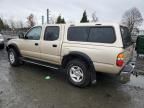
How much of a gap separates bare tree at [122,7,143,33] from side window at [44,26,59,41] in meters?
43.8

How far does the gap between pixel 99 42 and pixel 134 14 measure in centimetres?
4892

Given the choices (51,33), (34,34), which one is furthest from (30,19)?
(51,33)

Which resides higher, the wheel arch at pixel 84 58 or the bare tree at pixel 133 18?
the bare tree at pixel 133 18

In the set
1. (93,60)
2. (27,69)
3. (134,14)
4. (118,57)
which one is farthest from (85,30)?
(134,14)

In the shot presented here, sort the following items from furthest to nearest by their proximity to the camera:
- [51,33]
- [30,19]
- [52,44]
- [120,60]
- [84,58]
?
[30,19] → [51,33] → [52,44] → [84,58] → [120,60]

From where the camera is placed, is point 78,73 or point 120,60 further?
point 78,73

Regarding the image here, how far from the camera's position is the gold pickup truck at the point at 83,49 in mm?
4086

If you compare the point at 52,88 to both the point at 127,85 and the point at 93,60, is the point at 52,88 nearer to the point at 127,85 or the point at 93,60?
the point at 93,60

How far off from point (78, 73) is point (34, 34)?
2.48 meters

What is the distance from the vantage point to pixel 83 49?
4.52 meters

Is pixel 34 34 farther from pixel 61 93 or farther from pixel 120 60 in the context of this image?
pixel 120 60

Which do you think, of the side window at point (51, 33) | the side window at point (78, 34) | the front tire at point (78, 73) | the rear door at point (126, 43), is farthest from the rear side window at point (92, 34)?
the front tire at point (78, 73)

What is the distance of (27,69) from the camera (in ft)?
21.4

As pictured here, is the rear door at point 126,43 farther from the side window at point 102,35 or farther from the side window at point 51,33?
the side window at point 51,33
